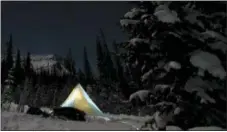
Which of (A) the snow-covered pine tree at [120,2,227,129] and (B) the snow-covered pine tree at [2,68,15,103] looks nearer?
(A) the snow-covered pine tree at [120,2,227,129]

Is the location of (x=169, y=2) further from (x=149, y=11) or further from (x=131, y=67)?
(x=131, y=67)

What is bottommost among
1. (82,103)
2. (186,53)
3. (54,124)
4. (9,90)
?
(54,124)

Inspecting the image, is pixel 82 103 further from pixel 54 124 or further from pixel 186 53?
pixel 186 53

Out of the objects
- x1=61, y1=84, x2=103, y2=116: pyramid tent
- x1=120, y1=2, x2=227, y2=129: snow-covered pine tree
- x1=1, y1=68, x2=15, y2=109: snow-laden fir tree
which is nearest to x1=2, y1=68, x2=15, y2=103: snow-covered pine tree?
x1=1, y1=68, x2=15, y2=109: snow-laden fir tree

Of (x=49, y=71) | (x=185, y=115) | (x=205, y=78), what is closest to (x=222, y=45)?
(x=205, y=78)

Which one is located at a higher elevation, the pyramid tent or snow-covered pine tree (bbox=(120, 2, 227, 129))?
snow-covered pine tree (bbox=(120, 2, 227, 129))

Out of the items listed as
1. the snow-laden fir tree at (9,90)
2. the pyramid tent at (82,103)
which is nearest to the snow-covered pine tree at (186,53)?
the pyramid tent at (82,103)

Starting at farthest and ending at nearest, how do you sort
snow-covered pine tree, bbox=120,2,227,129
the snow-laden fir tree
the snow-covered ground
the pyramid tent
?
the snow-laden fir tree < the pyramid tent < the snow-covered ground < snow-covered pine tree, bbox=120,2,227,129

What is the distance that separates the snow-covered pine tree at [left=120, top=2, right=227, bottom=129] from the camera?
6.93 meters

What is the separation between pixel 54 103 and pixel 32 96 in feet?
8.50

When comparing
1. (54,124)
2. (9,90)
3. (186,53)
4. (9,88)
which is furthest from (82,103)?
(186,53)

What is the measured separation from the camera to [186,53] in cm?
738

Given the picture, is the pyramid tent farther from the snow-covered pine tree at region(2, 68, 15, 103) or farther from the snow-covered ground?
the snow-covered pine tree at region(2, 68, 15, 103)

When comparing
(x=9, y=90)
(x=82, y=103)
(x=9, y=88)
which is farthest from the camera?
(x=9, y=90)
